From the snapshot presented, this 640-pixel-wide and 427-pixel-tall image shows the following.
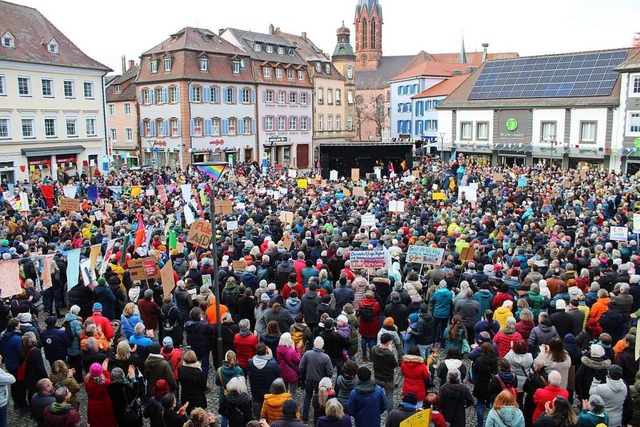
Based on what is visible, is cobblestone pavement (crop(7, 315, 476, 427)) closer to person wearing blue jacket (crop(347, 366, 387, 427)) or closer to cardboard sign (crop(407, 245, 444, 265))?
person wearing blue jacket (crop(347, 366, 387, 427))

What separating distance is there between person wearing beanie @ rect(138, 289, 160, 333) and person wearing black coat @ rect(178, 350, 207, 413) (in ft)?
10.3

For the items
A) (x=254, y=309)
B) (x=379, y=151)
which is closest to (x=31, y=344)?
(x=254, y=309)

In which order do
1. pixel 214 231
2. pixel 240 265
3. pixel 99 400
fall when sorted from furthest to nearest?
pixel 240 265
pixel 214 231
pixel 99 400

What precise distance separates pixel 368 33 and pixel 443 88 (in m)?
51.8

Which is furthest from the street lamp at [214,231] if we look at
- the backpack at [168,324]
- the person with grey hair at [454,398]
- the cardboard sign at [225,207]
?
the cardboard sign at [225,207]

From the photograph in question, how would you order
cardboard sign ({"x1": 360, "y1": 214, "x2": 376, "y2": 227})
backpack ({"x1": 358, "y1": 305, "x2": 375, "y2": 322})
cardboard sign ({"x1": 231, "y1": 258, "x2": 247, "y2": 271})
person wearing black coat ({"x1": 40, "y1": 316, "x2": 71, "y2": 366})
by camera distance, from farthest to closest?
cardboard sign ({"x1": 360, "y1": 214, "x2": 376, "y2": 227})
cardboard sign ({"x1": 231, "y1": 258, "x2": 247, "y2": 271})
backpack ({"x1": 358, "y1": 305, "x2": 375, "y2": 322})
person wearing black coat ({"x1": 40, "y1": 316, "x2": 71, "y2": 366})

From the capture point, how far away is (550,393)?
7.36m

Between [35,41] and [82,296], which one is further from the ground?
[35,41]

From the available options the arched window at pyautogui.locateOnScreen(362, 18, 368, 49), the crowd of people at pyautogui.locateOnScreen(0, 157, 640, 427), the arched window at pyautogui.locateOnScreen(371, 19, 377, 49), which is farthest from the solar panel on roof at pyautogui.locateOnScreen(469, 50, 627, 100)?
the arched window at pyautogui.locateOnScreen(362, 18, 368, 49)

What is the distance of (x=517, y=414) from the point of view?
684cm

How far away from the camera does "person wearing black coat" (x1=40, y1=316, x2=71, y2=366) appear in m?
9.45

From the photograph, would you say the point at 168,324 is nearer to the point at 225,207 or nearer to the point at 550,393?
the point at 550,393

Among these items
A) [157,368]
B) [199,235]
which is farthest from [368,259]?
[157,368]

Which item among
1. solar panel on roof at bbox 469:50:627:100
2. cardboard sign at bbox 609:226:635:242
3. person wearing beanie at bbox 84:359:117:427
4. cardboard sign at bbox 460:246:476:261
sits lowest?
person wearing beanie at bbox 84:359:117:427
